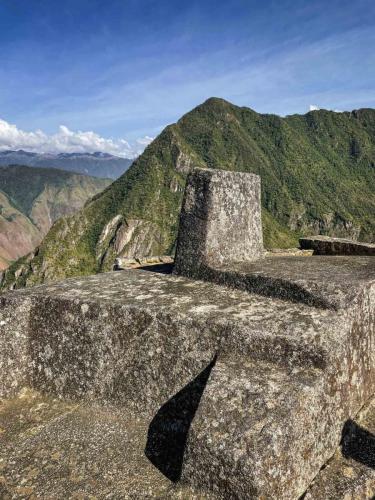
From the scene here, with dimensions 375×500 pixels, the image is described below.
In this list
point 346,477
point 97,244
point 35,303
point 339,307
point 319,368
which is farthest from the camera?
point 97,244

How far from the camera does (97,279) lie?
7410mm

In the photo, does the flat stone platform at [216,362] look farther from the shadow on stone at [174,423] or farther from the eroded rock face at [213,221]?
the eroded rock face at [213,221]

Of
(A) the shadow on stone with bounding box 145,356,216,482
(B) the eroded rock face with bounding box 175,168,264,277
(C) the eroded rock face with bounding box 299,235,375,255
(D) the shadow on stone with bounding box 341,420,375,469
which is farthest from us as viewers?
(C) the eroded rock face with bounding box 299,235,375,255

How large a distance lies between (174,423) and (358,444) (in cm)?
217

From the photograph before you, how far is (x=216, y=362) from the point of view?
4.79 meters

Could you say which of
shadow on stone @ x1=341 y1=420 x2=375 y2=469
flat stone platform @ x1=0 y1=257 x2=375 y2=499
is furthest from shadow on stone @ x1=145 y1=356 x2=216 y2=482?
shadow on stone @ x1=341 y1=420 x2=375 y2=469

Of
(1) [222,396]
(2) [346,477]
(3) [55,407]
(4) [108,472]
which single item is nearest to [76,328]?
(3) [55,407]

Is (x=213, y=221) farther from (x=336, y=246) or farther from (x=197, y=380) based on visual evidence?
(x=336, y=246)

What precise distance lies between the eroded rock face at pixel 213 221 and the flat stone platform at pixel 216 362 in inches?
18.9

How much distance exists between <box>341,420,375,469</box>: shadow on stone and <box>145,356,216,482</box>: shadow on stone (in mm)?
1708

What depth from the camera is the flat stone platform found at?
153 inches

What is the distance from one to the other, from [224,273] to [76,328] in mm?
2413

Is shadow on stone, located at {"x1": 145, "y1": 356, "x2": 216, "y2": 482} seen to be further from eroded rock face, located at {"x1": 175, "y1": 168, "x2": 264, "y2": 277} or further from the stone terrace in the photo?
eroded rock face, located at {"x1": 175, "y1": 168, "x2": 264, "y2": 277}

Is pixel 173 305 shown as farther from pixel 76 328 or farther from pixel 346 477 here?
pixel 346 477
